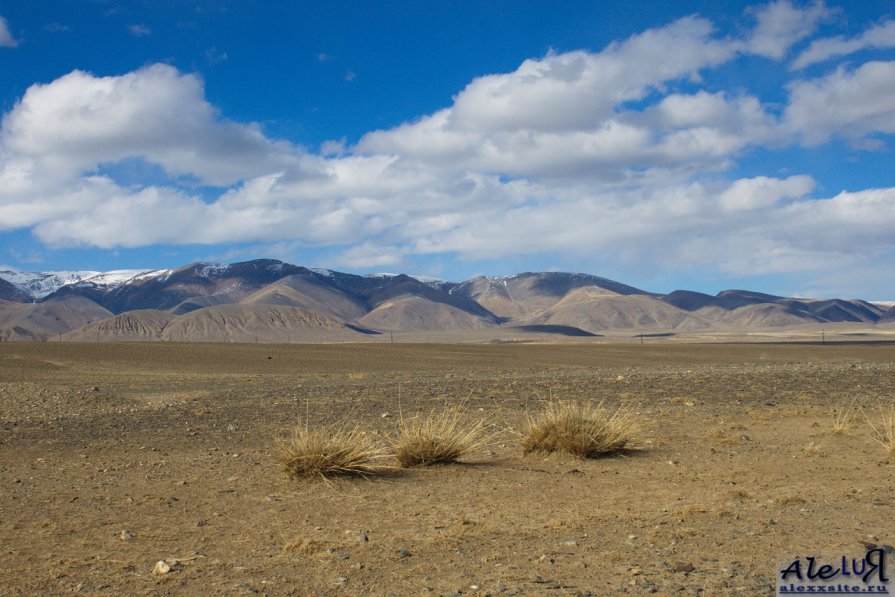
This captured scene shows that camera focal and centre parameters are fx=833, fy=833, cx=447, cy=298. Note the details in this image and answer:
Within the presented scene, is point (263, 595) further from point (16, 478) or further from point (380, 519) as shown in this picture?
point (16, 478)

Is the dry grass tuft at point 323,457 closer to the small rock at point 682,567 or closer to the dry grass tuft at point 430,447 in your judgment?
the dry grass tuft at point 430,447

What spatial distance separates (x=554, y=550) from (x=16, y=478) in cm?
694

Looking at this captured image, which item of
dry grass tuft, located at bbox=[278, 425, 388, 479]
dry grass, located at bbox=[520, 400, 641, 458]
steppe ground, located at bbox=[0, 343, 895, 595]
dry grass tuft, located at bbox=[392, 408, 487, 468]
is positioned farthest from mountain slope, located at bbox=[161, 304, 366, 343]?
dry grass tuft, located at bbox=[278, 425, 388, 479]

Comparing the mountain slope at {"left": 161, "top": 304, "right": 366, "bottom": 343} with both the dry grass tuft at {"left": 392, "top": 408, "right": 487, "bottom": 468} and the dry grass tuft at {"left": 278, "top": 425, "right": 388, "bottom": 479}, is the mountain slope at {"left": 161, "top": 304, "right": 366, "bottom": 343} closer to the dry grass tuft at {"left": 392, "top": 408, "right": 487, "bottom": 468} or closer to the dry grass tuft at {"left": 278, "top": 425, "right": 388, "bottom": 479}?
the dry grass tuft at {"left": 392, "top": 408, "right": 487, "bottom": 468}

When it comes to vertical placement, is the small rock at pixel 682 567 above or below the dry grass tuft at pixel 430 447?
below

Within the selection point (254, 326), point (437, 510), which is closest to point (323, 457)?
point (437, 510)

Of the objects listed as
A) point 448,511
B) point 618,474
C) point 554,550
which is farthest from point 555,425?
point 554,550

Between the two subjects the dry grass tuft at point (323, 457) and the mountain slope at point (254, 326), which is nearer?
the dry grass tuft at point (323, 457)

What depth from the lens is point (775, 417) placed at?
15117mm

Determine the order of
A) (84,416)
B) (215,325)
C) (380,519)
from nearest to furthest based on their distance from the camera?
(380,519) < (84,416) < (215,325)
